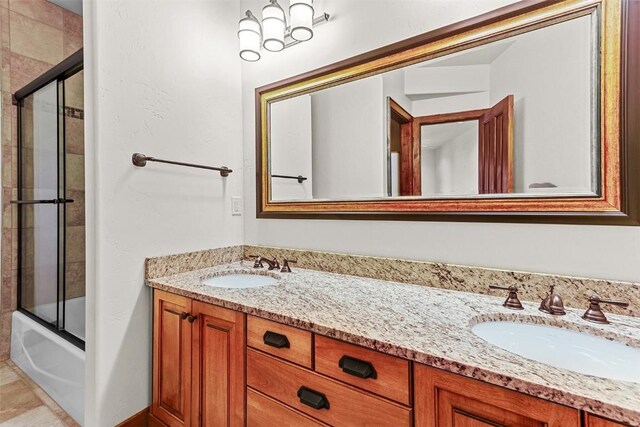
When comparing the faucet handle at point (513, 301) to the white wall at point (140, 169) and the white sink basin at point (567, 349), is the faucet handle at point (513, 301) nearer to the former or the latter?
the white sink basin at point (567, 349)

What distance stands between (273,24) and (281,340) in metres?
1.52

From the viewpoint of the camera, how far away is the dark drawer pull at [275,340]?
3.26 feet

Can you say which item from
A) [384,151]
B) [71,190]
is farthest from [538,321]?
[71,190]

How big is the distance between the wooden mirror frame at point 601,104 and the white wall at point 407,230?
0.13ft

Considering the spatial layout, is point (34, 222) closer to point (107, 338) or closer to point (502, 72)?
point (107, 338)

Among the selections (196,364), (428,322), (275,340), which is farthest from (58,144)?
(428,322)

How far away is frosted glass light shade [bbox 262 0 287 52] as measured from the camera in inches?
63.2

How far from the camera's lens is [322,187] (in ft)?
5.49

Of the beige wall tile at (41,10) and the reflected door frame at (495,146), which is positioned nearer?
the reflected door frame at (495,146)

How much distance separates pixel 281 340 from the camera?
1000mm

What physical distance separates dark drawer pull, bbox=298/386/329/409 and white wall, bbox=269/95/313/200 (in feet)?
3.26

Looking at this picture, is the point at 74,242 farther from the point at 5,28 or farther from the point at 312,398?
the point at 312,398

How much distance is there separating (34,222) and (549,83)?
315 centimetres

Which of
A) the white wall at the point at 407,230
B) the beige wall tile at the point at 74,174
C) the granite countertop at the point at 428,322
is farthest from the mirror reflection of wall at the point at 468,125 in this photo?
the beige wall tile at the point at 74,174
